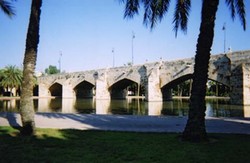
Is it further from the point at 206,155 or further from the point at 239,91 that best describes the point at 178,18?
the point at 239,91

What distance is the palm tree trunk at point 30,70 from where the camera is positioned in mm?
9547

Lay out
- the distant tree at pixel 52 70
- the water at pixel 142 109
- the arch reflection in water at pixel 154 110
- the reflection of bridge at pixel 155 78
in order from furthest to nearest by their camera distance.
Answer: the distant tree at pixel 52 70, the reflection of bridge at pixel 155 78, the arch reflection in water at pixel 154 110, the water at pixel 142 109

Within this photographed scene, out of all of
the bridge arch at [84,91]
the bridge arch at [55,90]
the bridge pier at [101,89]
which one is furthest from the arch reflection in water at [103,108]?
the bridge arch at [55,90]

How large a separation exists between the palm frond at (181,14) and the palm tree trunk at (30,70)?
5.23 meters

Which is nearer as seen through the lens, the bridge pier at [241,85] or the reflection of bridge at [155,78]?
the bridge pier at [241,85]

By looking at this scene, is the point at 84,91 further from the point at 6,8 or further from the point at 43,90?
the point at 6,8

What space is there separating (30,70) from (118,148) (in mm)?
4315

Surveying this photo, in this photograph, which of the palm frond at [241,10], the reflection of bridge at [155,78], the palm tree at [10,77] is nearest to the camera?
the palm frond at [241,10]

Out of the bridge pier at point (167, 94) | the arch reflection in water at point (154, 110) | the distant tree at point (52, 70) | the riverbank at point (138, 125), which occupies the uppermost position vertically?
the distant tree at point (52, 70)

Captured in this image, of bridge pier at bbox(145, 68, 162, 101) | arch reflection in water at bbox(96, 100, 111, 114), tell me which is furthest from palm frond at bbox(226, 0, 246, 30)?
bridge pier at bbox(145, 68, 162, 101)

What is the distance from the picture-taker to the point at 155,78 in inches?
1590

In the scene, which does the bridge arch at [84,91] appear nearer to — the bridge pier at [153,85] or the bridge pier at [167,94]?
the bridge pier at [167,94]

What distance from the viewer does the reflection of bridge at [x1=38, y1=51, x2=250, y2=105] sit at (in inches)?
1148

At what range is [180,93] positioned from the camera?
70938 millimetres
